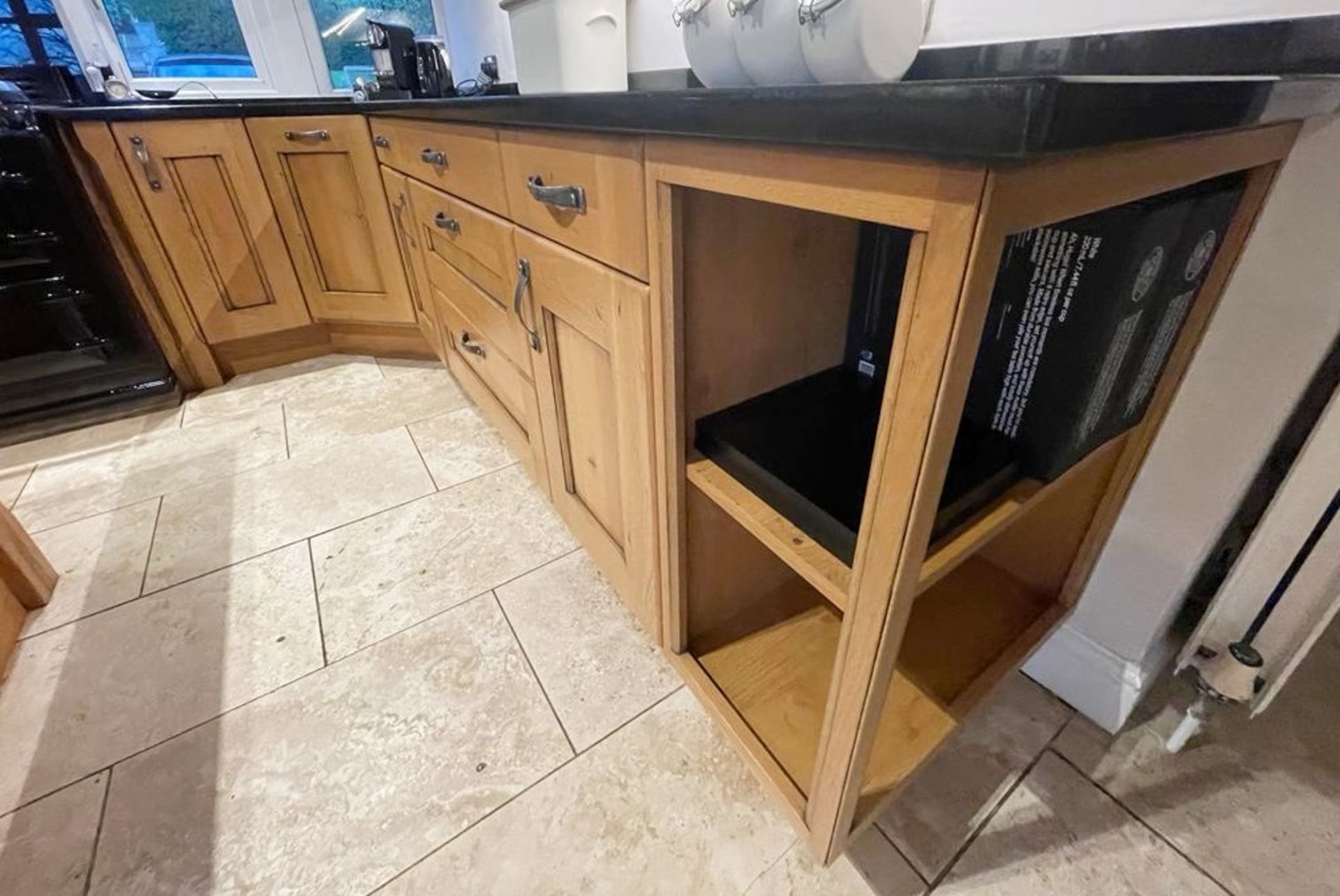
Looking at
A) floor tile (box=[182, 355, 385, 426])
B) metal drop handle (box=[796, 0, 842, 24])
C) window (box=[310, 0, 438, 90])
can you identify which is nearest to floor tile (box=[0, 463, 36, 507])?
floor tile (box=[182, 355, 385, 426])

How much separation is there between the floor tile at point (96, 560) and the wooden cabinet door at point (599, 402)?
87 cm

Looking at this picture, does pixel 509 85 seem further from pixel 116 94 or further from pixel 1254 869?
pixel 1254 869

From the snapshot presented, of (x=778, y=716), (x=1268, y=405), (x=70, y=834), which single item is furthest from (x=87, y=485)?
(x=1268, y=405)

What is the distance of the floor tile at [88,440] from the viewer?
4.91ft

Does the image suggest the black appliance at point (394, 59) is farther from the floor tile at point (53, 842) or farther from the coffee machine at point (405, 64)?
the floor tile at point (53, 842)

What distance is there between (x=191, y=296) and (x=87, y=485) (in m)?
0.62

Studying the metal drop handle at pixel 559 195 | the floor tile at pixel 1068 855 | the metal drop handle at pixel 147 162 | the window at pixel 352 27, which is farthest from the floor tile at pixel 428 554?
the window at pixel 352 27

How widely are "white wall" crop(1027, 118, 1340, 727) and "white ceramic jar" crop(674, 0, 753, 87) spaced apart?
0.54 meters

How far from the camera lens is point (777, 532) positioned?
0.56 metres

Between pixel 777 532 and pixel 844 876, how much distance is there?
443 mm

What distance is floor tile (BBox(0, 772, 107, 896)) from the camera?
2.24 ft

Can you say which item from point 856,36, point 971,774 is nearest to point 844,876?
point 971,774

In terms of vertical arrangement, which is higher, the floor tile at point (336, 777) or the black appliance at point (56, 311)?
the black appliance at point (56, 311)

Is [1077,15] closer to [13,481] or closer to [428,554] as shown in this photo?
[428,554]
